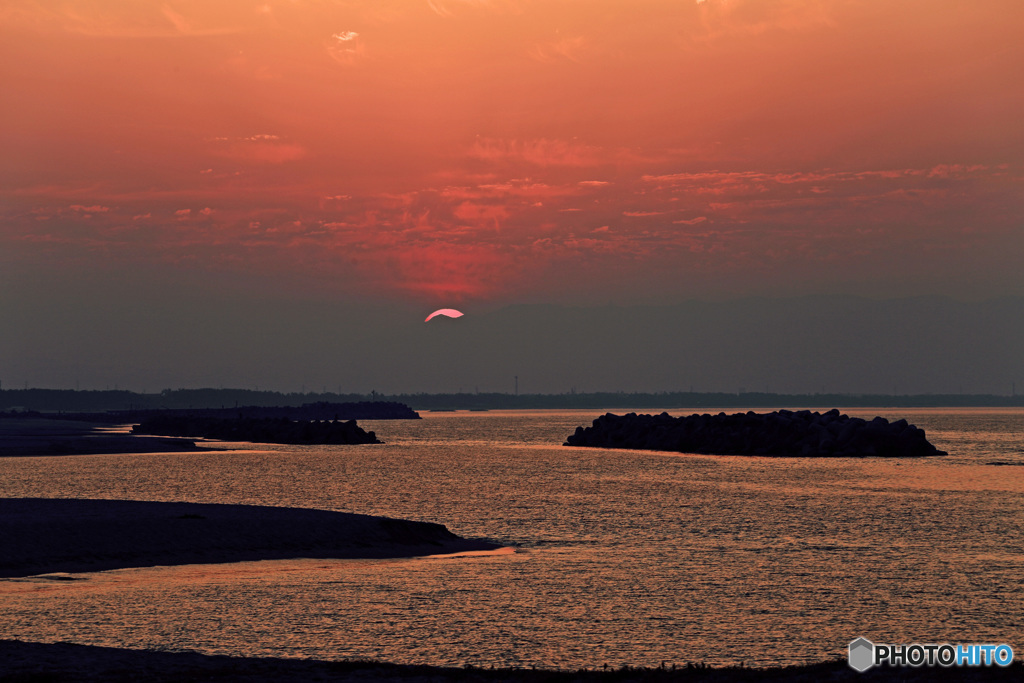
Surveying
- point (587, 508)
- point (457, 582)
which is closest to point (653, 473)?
point (587, 508)

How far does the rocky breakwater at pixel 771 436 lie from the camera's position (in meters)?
102

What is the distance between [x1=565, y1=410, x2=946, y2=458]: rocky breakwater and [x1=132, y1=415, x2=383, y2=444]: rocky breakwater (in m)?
32.6

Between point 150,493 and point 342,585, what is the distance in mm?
31372

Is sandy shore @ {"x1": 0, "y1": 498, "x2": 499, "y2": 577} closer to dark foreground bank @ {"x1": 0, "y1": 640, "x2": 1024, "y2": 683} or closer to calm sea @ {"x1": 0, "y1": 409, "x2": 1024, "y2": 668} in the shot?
calm sea @ {"x1": 0, "y1": 409, "x2": 1024, "y2": 668}

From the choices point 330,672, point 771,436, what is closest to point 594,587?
point 330,672

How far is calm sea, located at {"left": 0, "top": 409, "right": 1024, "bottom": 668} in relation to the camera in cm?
1803

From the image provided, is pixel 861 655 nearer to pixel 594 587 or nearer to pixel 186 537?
pixel 594 587

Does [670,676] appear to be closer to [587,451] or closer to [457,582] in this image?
[457,582]

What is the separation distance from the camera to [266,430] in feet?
463

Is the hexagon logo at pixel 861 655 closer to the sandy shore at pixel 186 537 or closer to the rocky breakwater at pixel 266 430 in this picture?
the sandy shore at pixel 186 537

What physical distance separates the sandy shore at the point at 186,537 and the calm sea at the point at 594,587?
1610 millimetres

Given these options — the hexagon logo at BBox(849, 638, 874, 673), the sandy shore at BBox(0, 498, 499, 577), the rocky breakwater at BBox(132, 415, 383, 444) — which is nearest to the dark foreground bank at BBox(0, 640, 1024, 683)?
the hexagon logo at BBox(849, 638, 874, 673)

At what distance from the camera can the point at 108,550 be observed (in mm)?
28125

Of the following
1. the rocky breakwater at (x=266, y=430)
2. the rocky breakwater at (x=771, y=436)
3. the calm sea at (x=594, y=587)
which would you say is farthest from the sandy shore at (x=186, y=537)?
the rocky breakwater at (x=266, y=430)
